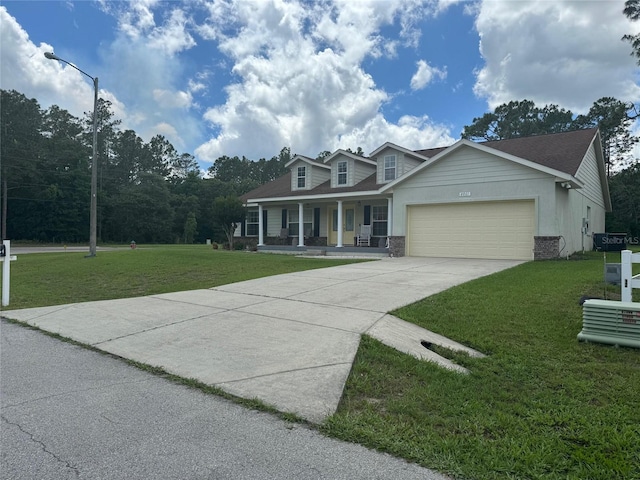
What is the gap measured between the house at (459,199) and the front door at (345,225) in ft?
0.18

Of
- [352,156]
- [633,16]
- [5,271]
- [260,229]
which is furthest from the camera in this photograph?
[260,229]

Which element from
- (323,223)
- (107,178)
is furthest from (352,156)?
(107,178)

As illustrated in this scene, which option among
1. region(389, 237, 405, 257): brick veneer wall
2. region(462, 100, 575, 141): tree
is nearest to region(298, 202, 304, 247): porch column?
region(389, 237, 405, 257): brick veneer wall

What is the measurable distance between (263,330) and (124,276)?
7685mm

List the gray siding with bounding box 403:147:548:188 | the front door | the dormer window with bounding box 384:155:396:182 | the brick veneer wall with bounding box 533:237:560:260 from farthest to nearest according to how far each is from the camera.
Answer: the front door, the dormer window with bounding box 384:155:396:182, the gray siding with bounding box 403:147:548:188, the brick veneer wall with bounding box 533:237:560:260

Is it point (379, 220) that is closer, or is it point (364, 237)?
point (364, 237)

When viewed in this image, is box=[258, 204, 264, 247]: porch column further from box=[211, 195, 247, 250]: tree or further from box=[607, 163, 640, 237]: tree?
box=[607, 163, 640, 237]: tree

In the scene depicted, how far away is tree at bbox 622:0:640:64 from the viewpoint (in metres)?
19.5

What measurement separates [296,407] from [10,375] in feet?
10.1

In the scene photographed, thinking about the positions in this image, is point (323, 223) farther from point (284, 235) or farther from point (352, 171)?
point (352, 171)

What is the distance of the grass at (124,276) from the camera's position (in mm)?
9102

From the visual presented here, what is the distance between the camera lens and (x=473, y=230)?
609 inches

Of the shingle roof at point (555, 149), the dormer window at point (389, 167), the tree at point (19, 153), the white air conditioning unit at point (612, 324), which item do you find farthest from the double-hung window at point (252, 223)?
the tree at point (19, 153)

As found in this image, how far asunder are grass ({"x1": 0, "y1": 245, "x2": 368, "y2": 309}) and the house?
513 cm
